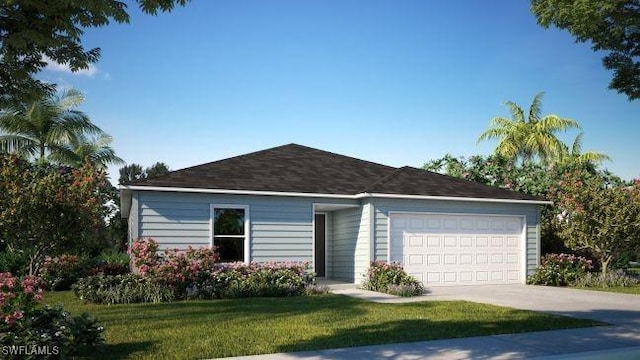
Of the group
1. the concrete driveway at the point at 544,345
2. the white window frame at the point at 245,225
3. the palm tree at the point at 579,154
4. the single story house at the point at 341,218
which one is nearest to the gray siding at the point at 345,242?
the single story house at the point at 341,218

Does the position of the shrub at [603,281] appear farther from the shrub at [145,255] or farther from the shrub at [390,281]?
the shrub at [145,255]

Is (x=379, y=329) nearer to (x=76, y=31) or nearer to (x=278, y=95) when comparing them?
(x=76, y=31)

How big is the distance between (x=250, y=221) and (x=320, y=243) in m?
4.18

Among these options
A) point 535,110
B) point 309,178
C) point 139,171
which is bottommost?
point 309,178

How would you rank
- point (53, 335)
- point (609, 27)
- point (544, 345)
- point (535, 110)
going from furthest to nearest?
point (535, 110)
point (609, 27)
point (544, 345)
point (53, 335)

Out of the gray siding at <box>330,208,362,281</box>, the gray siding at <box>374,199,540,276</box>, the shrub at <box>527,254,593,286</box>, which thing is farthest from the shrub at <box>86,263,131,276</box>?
the shrub at <box>527,254,593,286</box>

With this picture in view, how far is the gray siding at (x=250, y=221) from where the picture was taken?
1617 centimetres

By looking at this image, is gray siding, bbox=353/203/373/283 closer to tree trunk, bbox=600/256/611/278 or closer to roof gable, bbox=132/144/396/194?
roof gable, bbox=132/144/396/194

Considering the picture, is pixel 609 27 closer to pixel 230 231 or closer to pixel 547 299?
pixel 547 299

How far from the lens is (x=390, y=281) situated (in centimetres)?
1636

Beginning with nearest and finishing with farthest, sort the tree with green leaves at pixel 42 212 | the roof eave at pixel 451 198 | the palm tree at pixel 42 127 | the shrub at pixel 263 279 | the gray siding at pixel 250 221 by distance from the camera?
the shrub at pixel 263 279
the tree with green leaves at pixel 42 212
the gray siding at pixel 250 221
the roof eave at pixel 451 198
the palm tree at pixel 42 127

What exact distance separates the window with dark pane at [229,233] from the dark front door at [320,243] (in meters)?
3.98

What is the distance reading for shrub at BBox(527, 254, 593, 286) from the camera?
1923 centimetres

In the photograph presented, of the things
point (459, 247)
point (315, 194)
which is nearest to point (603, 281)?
point (459, 247)
